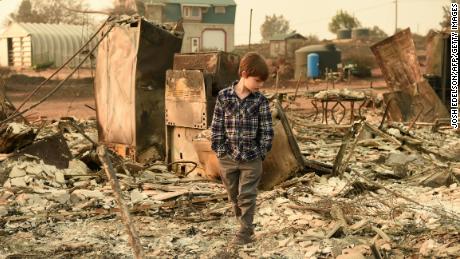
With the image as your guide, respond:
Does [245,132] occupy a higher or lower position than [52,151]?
higher

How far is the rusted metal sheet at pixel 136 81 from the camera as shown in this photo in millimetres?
8797

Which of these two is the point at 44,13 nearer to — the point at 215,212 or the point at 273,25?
the point at 273,25

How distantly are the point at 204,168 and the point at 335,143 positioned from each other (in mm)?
4147

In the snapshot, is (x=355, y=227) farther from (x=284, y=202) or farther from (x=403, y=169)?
(x=403, y=169)

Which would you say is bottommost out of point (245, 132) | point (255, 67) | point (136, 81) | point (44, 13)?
point (245, 132)

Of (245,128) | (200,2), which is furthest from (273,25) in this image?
(245,128)

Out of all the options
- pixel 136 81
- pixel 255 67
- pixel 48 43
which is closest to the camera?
pixel 255 67

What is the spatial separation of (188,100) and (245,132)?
122 inches

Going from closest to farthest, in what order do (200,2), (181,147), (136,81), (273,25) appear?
(181,147)
(136,81)
(200,2)
(273,25)

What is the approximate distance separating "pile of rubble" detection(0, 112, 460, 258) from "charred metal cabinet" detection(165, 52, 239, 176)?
38cm

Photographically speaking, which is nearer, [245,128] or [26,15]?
[245,128]

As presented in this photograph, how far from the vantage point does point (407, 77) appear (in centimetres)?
1441

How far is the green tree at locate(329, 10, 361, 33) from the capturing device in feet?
212

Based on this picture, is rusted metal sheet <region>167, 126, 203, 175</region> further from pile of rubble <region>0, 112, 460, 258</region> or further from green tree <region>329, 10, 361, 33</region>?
green tree <region>329, 10, 361, 33</region>
